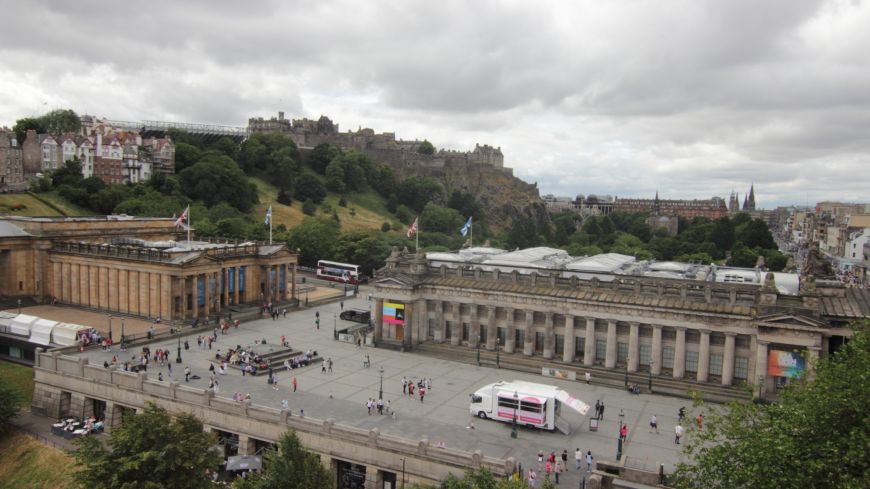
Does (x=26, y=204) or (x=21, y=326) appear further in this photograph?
(x=26, y=204)

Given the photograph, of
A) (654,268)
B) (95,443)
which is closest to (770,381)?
(654,268)

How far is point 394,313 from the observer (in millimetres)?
58406

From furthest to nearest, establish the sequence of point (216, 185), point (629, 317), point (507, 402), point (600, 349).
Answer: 1. point (216, 185)
2. point (600, 349)
3. point (629, 317)
4. point (507, 402)

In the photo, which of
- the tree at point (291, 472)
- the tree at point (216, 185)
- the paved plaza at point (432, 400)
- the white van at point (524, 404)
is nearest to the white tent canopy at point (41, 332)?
the paved plaza at point (432, 400)

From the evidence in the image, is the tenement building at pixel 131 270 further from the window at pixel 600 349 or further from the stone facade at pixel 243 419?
the window at pixel 600 349

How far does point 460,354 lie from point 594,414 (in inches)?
628

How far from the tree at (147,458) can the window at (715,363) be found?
35.2 metres

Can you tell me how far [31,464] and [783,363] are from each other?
4996 centimetres

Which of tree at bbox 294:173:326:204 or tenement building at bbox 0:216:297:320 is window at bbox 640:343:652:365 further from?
tree at bbox 294:173:326:204

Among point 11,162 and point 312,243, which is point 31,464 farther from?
point 11,162

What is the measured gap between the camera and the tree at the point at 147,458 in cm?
2859

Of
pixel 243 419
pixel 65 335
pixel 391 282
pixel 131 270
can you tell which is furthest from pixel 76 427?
pixel 131 270

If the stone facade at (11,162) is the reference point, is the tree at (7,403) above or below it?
below

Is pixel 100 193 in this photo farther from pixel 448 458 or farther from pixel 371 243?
pixel 448 458
